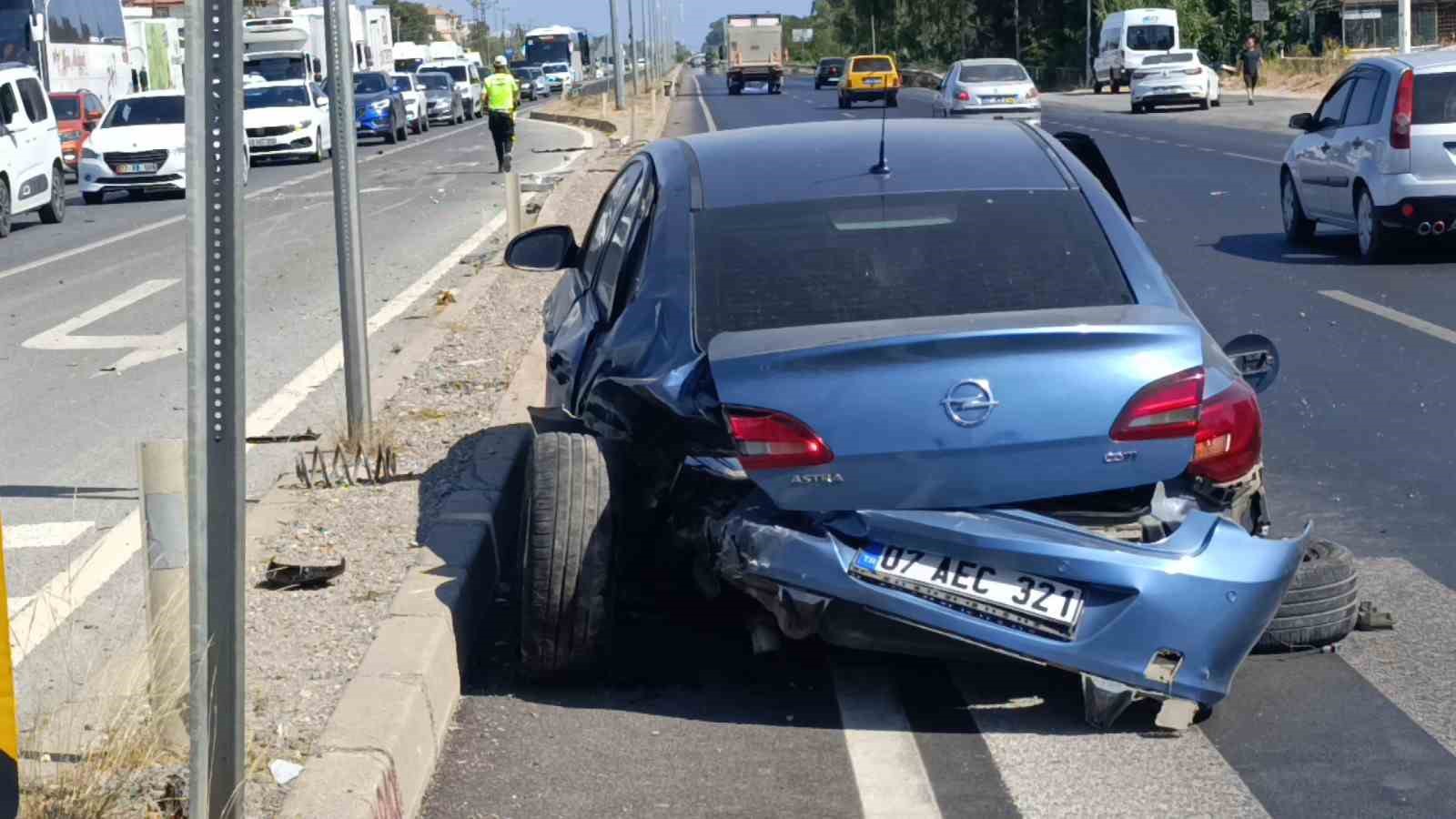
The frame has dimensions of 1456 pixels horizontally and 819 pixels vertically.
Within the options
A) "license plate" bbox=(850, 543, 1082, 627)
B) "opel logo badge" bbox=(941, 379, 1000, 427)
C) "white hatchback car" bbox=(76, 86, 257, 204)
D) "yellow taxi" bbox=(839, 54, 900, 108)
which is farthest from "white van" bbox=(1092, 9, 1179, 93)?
"license plate" bbox=(850, 543, 1082, 627)

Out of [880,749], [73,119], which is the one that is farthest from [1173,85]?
[880,749]

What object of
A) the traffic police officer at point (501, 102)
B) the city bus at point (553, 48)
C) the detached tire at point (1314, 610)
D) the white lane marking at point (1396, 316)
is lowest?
the detached tire at point (1314, 610)

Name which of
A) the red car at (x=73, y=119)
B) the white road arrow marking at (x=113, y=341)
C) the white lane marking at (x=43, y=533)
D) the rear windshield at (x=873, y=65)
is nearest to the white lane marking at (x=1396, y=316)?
the white lane marking at (x=43, y=533)

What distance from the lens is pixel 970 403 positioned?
4.76 m

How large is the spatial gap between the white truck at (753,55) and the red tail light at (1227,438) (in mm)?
76200

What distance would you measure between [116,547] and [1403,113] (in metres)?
10.9

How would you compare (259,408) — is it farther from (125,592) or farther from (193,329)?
(193,329)

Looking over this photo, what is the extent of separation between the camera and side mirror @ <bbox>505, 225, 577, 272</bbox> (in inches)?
284

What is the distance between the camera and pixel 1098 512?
4879 mm

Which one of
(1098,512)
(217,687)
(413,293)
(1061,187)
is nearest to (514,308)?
(413,293)

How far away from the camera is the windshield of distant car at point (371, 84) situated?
44.2m

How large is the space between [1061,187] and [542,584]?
196 cm

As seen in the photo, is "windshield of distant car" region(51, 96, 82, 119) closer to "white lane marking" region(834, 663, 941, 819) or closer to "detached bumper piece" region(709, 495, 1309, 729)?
"white lane marking" region(834, 663, 941, 819)

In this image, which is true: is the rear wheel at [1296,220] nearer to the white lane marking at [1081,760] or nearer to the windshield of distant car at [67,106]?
the white lane marking at [1081,760]
